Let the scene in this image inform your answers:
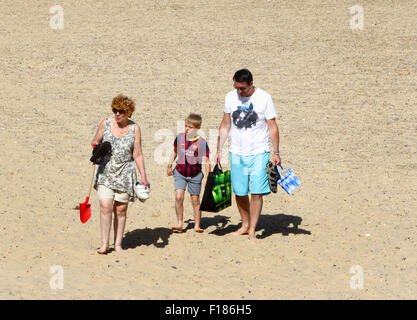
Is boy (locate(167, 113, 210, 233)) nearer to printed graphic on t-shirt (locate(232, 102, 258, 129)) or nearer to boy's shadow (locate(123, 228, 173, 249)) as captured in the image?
Answer: boy's shadow (locate(123, 228, 173, 249))

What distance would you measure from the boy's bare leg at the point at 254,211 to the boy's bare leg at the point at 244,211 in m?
0.12

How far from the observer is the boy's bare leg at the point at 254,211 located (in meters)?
7.64

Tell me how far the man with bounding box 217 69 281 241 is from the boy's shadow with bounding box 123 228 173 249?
1120mm

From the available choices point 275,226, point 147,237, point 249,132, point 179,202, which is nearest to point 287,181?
point 249,132

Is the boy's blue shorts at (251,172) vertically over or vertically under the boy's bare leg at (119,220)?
over

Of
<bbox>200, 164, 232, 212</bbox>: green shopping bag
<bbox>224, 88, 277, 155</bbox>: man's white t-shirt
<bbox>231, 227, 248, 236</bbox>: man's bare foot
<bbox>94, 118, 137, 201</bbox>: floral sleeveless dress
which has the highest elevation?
<bbox>224, 88, 277, 155</bbox>: man's white t-shirt

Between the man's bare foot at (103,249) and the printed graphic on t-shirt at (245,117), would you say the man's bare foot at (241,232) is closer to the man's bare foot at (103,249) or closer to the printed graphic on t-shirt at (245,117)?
the printed graphic on t-shirt at (245,117)

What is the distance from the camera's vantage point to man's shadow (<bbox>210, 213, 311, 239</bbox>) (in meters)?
8.32

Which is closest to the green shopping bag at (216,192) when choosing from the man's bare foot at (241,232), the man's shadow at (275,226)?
the man's bare foot at (241,232)

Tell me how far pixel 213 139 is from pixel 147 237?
5.61 meters

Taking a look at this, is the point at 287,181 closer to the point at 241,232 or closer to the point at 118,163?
the point at 241,232

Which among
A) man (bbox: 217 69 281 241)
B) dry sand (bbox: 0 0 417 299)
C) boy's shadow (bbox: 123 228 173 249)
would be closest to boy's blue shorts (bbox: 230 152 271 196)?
man (bbox: 217 69 281 241)

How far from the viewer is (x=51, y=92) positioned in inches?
614
